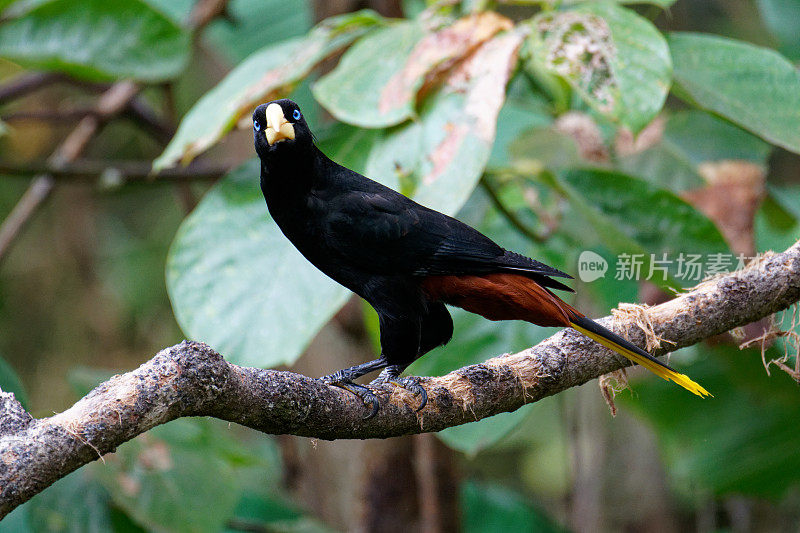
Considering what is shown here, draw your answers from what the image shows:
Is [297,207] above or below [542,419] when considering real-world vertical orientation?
above

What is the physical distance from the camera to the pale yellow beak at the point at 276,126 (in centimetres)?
200

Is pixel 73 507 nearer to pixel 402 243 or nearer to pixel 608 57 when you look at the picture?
pixel 402 243

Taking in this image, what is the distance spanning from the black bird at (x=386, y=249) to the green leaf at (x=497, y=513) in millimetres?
2083

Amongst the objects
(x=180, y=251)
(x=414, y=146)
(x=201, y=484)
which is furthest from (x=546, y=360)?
(x=201, y=484)

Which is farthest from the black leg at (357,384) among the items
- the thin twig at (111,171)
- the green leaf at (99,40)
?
the green leaf at (99,40)

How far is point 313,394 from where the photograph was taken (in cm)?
163

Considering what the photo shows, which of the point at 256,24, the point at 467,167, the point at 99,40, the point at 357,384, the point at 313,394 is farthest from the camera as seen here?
the point at 256,24

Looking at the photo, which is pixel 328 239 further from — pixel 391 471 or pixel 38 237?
pixel 38 237

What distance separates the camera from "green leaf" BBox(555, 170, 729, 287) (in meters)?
2.60

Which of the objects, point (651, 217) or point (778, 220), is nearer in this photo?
point (651, 217)

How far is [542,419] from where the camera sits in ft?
17.9

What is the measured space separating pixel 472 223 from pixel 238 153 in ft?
7.08

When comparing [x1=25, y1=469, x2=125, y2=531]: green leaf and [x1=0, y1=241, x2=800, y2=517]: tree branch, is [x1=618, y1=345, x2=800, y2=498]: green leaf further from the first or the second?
[x1=25, y1=469, x2=125, y2=531]: green leaf

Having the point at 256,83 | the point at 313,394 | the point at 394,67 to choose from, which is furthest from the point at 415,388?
the point at 256,83
